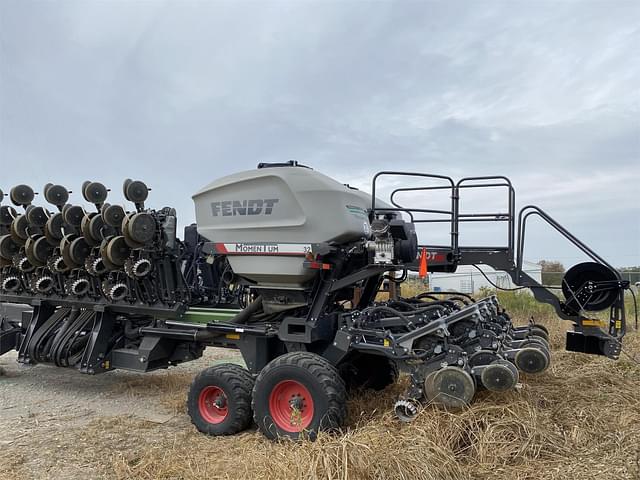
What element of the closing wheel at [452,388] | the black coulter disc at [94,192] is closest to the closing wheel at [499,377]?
the closing wheel at [452,388]

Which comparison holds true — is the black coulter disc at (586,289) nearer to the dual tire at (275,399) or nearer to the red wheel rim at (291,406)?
the dual tire at (275,399)

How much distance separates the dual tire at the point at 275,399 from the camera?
188 inches

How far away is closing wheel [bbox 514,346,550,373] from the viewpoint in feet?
14.8

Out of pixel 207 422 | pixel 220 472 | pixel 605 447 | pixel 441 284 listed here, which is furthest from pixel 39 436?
pixel 441 284

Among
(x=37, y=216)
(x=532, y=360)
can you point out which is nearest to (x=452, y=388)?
(x=532, y=360)

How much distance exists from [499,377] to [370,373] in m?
2.23

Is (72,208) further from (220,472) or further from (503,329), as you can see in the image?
(503,329)

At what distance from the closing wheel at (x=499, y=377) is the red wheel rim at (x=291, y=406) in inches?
59.8

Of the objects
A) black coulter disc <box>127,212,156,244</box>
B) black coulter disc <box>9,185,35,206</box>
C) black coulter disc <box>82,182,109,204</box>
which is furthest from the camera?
black coulter disc <box>9,185,35,206</box>

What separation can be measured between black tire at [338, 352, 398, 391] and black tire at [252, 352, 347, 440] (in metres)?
1.19

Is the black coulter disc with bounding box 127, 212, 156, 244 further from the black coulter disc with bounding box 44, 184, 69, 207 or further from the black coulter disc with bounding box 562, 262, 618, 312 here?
the black coulter disc with bounding box 562, 262, 618, 312

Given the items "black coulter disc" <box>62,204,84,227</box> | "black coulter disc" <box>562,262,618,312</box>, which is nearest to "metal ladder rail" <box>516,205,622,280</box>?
"black coulter disc" <box>562,262,618,312</box>

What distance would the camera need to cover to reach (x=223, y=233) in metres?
5.80

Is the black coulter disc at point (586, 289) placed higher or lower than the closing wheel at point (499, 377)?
higher
